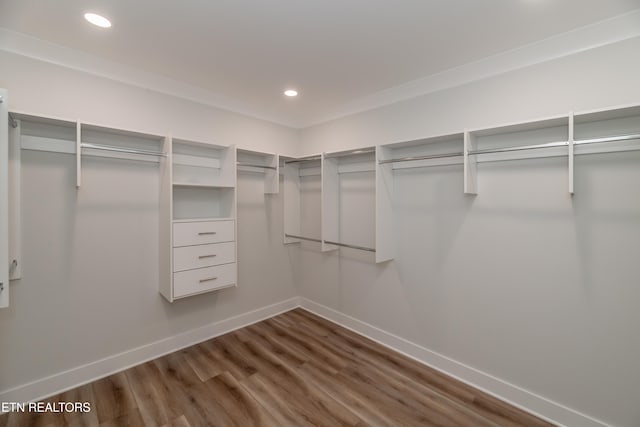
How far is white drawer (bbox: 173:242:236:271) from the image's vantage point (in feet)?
8.30

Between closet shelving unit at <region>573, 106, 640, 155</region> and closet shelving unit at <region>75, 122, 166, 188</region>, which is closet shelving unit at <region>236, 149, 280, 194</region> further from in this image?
closet shelving unit at <region>573, 106, 640, 155</region>

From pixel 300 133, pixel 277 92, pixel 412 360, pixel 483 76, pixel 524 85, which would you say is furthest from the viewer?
pixel 300 133

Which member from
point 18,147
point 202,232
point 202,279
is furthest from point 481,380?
point 18,147

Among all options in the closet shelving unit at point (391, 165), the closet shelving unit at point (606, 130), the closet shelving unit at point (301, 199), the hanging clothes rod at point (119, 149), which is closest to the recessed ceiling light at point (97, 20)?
the hanging clothes rod at point (119, 149)

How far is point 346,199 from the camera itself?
335cm

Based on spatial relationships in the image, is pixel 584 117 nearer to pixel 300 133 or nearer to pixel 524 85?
pixel 524 85

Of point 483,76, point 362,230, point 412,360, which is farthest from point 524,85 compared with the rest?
point 412,360

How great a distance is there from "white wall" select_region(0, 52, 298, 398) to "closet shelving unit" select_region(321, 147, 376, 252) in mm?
1340

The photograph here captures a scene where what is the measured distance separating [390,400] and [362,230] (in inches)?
63.5

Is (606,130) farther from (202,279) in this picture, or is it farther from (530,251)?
(202,279)

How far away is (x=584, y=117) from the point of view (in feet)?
5.72

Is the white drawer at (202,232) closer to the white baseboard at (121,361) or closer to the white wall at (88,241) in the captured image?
the white wall at (88,241)

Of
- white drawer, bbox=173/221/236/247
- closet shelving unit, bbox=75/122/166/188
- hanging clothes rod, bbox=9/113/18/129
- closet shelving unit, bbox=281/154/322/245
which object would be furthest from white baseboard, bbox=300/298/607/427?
hanging clothes rod, bbox=9/113/18/129

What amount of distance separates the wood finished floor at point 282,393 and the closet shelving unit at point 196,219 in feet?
A: 2.21
